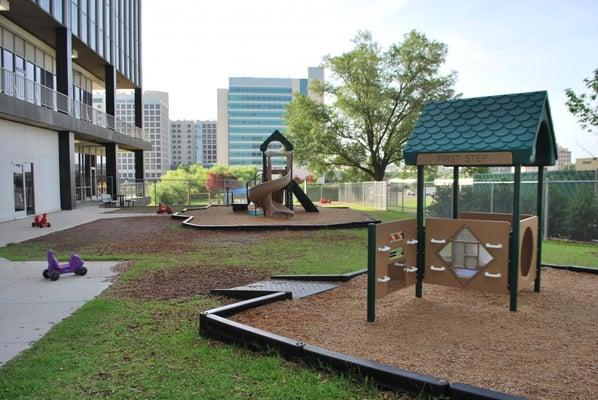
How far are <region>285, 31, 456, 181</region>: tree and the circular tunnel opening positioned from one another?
3183cm

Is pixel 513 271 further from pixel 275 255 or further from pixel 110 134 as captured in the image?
pixel 110 134

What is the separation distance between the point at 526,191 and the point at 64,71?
2311 centimetres

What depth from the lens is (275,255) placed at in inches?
411

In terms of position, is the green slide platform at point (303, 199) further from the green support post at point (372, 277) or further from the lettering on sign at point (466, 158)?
the green support post at point (372, 277)

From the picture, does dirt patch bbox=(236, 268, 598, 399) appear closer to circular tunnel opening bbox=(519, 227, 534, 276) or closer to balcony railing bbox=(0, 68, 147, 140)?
circular tunnel opening bbox=(519, 227, 534, 276)

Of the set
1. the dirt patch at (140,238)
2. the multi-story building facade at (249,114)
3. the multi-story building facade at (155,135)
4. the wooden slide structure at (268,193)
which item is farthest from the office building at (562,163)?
the multi-story building facade at (155,135)

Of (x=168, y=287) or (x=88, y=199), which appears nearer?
(x=168, y=287)

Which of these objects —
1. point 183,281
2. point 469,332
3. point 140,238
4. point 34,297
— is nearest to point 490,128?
point 469,332

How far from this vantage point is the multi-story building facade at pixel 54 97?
806 inches

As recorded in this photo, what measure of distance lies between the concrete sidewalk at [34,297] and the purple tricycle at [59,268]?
99mm

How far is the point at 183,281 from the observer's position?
7695 mm

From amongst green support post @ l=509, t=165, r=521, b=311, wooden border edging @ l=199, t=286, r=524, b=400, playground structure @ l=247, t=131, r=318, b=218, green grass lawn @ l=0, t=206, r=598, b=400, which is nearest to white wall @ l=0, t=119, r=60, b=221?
playground structure @ l=247, t=131, r=318, b=218

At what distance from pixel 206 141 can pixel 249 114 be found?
124 ft

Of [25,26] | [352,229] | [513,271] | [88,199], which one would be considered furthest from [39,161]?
[513,271]
